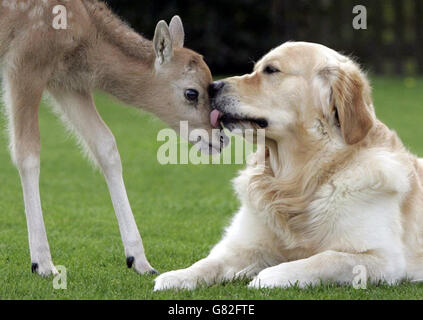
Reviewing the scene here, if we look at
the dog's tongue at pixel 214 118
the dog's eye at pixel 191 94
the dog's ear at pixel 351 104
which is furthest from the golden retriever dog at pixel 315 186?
the dog's eye at pixel 191 94

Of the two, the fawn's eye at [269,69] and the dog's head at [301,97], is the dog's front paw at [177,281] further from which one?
the fawn's eye at [269,69]

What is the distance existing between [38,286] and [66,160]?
6630 mm

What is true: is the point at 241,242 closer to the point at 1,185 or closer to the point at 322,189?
the point at 322,189

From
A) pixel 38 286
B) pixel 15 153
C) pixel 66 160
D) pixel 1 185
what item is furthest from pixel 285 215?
pixel 66 160

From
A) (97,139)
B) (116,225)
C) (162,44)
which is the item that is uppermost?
(162,44)

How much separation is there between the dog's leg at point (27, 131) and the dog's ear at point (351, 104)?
76.9 inches

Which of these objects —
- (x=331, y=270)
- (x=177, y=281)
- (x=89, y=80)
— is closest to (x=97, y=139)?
(x=89, y=80)

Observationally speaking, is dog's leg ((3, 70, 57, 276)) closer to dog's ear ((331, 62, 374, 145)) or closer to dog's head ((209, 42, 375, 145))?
dog's head ((209, 42, 375, 145))

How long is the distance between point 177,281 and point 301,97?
4.35ft

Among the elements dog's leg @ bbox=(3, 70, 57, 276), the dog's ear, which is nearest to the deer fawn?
dog's leg @ bbox=(3, 70, 57, 276)

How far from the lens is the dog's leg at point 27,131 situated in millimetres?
5470

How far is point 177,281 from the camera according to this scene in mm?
4758

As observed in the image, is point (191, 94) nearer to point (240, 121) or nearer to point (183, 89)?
point (183, 89)

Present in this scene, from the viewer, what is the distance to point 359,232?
4859mm
